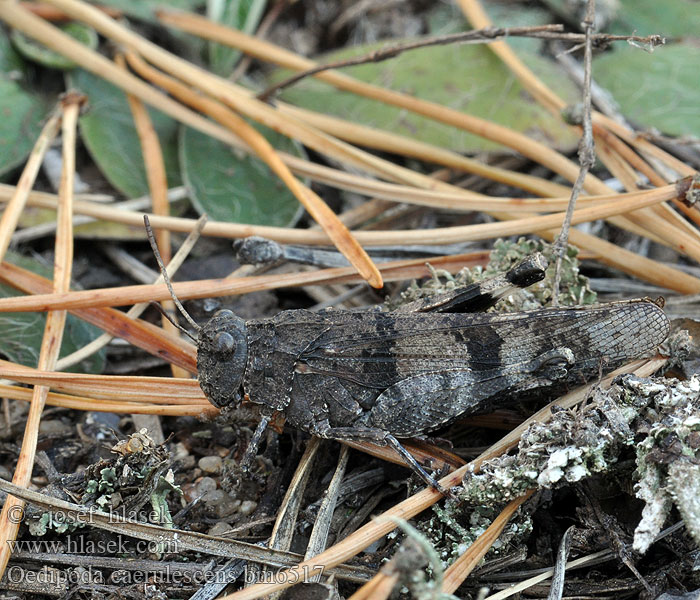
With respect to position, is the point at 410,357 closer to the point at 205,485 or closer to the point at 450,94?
the point at 205,485

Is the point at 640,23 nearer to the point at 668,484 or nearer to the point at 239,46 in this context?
the point at 239,46

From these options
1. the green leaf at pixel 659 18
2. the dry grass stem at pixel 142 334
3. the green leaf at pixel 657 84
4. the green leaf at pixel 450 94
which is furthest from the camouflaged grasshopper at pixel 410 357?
the green leaf at pixel 659 18

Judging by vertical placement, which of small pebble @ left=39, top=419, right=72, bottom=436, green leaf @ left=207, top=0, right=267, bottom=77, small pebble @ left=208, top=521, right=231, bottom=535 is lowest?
small pebble @ left=208, top=521, right=231, bottom=535

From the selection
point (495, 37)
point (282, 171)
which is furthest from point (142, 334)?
point (495, 37)

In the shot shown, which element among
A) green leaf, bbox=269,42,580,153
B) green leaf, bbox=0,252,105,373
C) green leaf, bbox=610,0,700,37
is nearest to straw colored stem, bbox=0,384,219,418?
green leaf, bbox=0,252,105,373

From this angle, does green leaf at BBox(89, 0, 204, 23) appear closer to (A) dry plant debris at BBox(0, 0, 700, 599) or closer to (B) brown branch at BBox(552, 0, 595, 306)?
(A) dry plant debris at BBox(0, 0, 700, 599)

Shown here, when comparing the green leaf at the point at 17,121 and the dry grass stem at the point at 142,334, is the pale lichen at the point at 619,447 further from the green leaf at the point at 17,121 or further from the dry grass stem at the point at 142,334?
the green leaf at the point at 17,121

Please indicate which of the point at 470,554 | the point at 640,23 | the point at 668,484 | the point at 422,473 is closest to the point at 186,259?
the point at 422,473
